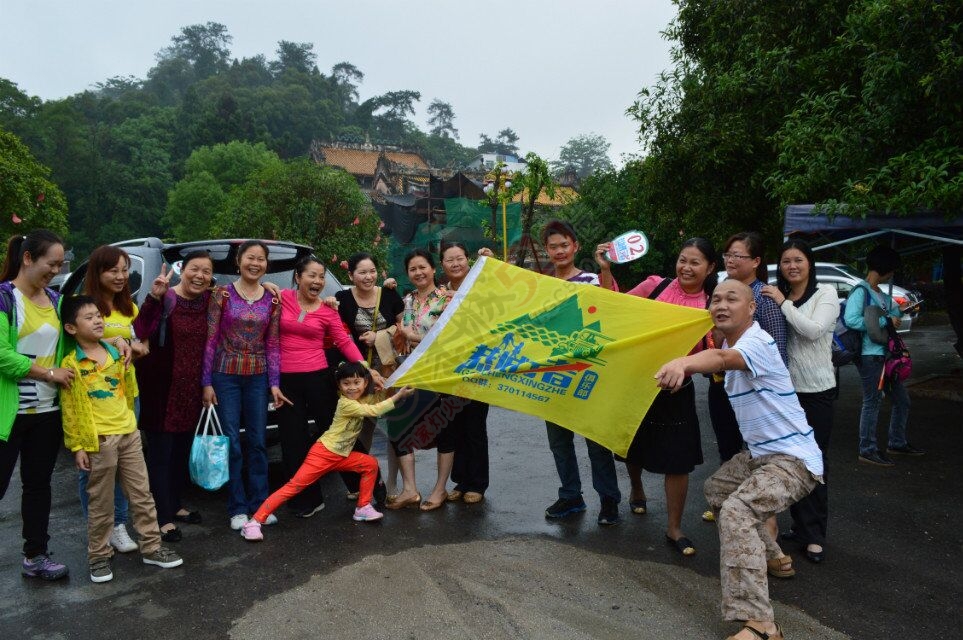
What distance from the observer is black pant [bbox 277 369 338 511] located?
4465 millimetres

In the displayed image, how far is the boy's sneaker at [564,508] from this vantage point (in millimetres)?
4418

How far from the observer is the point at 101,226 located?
47000 mm

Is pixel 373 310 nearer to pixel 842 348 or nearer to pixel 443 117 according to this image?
pixel 842 348

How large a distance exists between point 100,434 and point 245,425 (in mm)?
953

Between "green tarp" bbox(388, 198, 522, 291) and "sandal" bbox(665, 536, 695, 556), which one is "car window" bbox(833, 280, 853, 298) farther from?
"sandal" bbox(665, 536, 695, 556)

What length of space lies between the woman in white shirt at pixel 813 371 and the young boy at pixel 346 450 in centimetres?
232

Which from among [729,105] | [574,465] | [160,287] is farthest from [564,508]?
[729,105]

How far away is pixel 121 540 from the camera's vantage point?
3971mm

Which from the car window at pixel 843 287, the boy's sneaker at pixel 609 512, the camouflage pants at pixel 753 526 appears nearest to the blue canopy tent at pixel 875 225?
the boy's sneaker at pixel 609 512

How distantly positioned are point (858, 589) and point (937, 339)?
490 inches

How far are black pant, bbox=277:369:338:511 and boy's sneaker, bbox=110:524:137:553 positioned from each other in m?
0.99

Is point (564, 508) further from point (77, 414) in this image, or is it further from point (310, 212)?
point (310, 212)

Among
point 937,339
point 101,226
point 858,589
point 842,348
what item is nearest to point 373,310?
point 858,589

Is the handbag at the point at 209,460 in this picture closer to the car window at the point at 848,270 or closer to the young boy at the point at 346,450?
the young boy at the point at 346,450
